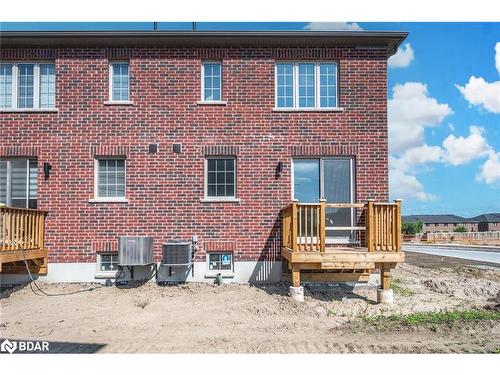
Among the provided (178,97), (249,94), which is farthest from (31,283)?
(249,94)

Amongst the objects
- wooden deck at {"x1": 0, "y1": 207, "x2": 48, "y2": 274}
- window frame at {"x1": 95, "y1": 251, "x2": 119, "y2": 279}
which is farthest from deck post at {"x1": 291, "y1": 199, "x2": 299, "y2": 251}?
wooden deck at {"x1": 0, "y1": 207, "x2": 48, "y2": 274}

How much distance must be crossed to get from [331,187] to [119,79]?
5.87 metres

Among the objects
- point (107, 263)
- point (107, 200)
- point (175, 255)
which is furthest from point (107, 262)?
point (175, 255)

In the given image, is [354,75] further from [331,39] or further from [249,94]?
[249,94]

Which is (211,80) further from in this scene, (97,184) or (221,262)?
(221,262)

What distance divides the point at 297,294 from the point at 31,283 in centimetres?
621

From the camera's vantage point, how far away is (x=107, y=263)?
34.1ft

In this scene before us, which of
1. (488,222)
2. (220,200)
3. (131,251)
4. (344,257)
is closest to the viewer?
(344,257)

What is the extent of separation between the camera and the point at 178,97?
10516 millimetres

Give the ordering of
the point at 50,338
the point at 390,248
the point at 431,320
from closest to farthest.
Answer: the point at 50,338, the point at 431,320, the point at 390,248

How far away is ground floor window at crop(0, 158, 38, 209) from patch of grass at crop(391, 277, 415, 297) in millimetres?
8913

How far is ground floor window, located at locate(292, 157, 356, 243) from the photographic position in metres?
10.4

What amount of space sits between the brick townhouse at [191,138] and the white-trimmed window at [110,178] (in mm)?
34

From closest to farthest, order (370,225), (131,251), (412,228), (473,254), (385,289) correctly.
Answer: (370,225) → (385,289) → (131,251) → (473,254) → (412,228)
